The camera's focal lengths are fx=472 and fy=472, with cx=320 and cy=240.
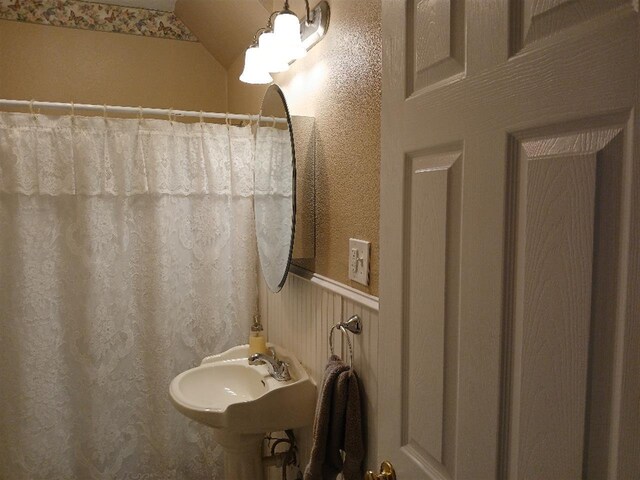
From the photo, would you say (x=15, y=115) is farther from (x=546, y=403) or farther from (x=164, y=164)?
(x=546, y=403)

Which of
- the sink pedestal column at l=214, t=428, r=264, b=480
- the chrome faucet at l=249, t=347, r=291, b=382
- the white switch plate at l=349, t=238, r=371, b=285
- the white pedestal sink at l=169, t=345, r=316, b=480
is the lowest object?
the sink pedestal column at l=214, t=428, r=264, b=480

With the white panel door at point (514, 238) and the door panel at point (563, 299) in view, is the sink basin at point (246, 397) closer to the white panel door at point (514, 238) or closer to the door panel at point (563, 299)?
the white panel door at point (514, 238)

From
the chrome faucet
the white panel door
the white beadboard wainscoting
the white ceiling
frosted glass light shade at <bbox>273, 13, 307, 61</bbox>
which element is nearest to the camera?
the white panel door

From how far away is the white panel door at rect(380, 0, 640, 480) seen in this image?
0.50 m

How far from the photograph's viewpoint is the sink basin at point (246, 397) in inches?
58.7

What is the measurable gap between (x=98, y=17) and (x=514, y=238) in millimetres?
3065

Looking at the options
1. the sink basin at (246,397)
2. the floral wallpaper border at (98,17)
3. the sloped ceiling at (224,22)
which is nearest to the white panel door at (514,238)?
the sink basin at (246,397)

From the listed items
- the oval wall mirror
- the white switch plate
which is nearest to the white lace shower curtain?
the oval wall mirror

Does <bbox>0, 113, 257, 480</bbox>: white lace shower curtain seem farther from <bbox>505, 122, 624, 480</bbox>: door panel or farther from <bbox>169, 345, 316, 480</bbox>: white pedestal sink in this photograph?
<bbox>505, 122, 624, 480</bbox>: door panel

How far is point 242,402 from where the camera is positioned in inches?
58.4

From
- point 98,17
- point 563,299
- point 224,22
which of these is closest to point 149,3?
point 98,17

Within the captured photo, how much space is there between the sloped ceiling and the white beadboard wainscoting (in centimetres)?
127

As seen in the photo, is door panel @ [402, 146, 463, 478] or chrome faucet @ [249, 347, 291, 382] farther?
chrome faucet @ [249, 347, 291, 382]

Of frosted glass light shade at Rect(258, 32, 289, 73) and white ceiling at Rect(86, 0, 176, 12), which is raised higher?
white ceiling at Rect(86, 0, 176, 12)
